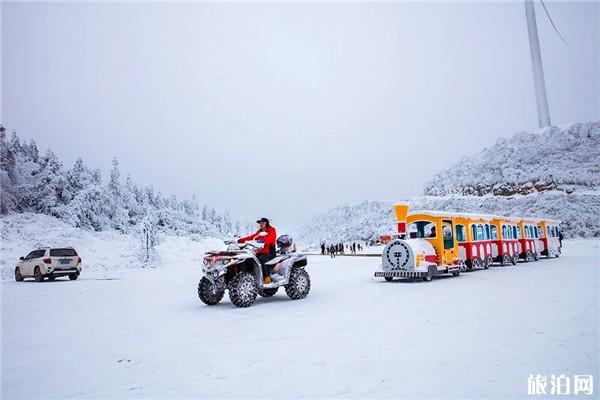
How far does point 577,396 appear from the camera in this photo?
4.12 meters

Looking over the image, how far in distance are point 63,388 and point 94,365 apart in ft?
2.91

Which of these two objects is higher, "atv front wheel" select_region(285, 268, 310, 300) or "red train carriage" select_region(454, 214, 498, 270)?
"red train carriage" select_region(454, 214, 498, 270)

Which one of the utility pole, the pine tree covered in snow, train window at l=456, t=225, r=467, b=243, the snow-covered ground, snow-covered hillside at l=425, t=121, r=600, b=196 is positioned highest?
the utility pole

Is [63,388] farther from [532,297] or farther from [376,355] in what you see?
[532,297]

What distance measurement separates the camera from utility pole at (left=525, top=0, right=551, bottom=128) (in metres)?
122

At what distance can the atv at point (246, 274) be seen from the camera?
33.7 ft

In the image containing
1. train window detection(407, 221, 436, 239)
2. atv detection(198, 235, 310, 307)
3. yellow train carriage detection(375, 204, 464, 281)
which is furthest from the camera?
train window detection(407, 221, 436, 239)

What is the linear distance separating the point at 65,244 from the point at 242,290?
26.1 metres

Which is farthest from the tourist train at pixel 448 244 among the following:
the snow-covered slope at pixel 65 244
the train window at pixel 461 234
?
the snow-covered slope at pixel 65 244

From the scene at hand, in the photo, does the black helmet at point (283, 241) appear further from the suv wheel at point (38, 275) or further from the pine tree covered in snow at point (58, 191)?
the pine tree covered in snow at point (58, 191)

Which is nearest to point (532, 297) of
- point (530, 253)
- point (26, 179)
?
point (530, 253)

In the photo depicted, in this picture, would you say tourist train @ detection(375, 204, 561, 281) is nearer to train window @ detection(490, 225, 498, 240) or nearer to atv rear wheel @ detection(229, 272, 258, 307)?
train window @ detection(490, 225, 498, 240)

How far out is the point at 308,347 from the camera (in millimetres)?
6117

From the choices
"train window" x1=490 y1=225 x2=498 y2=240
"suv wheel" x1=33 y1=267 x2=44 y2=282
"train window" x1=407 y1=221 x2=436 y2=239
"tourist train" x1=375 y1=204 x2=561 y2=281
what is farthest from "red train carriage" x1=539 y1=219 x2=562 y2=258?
"suv wheel" x1=33 y1=267 x2=44 y2=282
